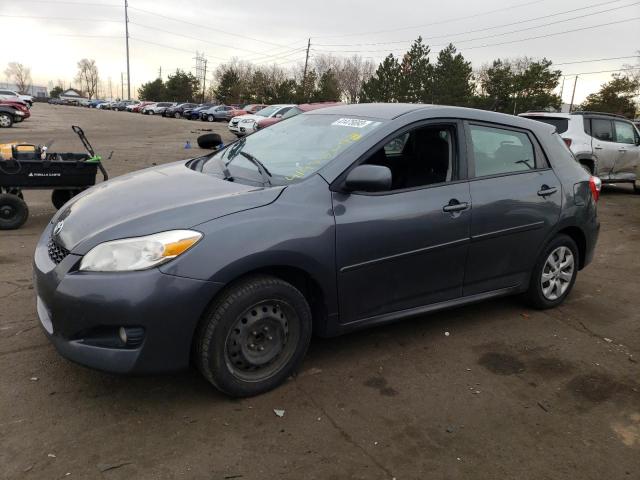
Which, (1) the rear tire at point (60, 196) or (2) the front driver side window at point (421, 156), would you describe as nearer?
(2) the front driver side window at point (421, 156)

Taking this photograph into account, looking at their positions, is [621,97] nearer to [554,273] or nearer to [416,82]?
[416,82]

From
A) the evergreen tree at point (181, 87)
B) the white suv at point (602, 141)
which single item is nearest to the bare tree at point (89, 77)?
the evergreen tree at point (181, 87)

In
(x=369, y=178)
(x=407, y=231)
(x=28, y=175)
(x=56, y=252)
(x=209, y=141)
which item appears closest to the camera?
(x=56, y=252)

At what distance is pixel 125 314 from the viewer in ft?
8.59

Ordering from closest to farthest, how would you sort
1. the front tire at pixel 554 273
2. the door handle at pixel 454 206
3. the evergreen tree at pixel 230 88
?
the door handle at pixel 454 206 → the front tire at pixel 554 273 → the evergreen tree at pixel 230 88

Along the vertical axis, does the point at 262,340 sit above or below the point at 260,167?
below

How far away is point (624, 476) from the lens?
2.62 m

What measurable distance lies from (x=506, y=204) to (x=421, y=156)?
0.74m

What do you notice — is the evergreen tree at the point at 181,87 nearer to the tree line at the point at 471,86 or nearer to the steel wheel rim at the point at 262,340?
the tree line at the point at 471,86

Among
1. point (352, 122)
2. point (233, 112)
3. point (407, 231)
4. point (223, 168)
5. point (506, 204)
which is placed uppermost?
point (233, 112)

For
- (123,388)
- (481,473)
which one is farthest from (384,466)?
(123,388)

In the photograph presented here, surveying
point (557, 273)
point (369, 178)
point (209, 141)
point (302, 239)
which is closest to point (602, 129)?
point (557, 273)

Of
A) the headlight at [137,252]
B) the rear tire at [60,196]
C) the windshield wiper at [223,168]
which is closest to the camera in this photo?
the headlight at [137,252]

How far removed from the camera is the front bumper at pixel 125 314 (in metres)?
2.62
